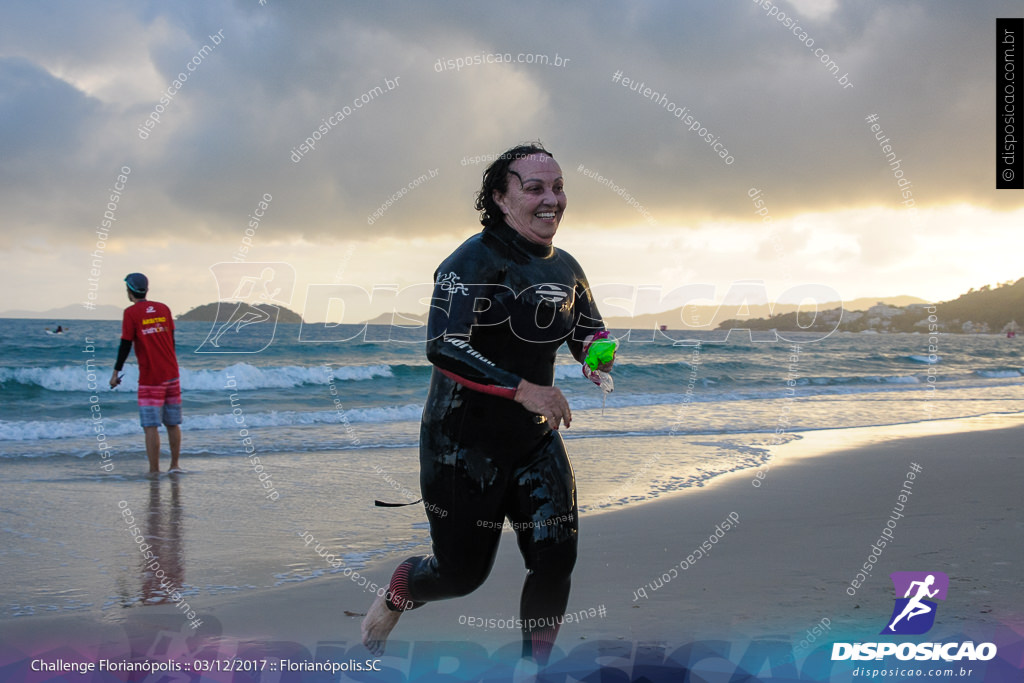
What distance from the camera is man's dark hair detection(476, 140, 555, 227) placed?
3.07 m

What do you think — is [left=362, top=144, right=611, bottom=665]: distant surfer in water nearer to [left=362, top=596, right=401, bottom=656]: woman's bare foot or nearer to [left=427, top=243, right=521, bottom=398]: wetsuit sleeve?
[left=427, top=243, right=521, bottom=398]: wetsuit sleeve

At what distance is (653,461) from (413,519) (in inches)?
149

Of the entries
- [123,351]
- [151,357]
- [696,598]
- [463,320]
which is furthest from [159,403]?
[463,320]

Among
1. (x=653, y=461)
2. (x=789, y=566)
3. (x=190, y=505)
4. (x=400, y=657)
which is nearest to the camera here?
(x=400, y=657)

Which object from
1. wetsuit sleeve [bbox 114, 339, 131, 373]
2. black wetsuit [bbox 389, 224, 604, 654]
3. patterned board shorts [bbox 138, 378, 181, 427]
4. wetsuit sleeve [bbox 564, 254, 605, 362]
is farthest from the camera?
patterned board shorts [bbox 138, 378, 181, 427]

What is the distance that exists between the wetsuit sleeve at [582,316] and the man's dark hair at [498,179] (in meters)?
0.34

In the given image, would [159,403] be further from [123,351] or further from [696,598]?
[696,598]

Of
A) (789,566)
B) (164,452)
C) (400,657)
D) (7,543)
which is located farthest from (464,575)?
(164,452)

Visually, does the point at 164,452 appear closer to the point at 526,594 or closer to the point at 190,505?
the point at 190,505

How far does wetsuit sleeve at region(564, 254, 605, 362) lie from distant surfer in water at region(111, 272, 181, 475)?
6.02 meters

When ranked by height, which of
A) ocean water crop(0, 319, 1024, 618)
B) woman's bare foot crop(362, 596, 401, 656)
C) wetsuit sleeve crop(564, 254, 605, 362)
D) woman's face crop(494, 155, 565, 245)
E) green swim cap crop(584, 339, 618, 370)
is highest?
woman's face crop(494, 155, 565, 245)

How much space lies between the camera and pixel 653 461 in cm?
937

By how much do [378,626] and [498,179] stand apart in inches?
73.3

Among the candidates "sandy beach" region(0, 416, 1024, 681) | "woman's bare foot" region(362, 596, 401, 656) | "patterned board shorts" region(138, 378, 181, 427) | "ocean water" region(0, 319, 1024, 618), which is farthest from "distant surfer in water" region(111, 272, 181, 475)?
"woman's bare foot" region(362, 596, 401, 656)
